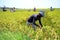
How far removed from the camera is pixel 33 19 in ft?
22.5

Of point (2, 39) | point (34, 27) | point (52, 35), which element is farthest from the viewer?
point (34, 27)

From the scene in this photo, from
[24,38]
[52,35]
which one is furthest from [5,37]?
[52,35]

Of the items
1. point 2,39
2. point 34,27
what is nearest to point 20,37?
point 2,39

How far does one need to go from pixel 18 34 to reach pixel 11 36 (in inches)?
11.8

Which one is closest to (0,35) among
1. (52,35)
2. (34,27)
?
(52,35)

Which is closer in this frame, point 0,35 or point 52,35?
point 0,35

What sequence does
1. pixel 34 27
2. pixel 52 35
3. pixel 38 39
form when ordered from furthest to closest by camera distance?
pixel 34 27 → pixel 52 35 → pixel 38 39

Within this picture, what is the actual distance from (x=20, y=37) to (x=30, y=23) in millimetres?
2131

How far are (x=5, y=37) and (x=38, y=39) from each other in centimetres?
77

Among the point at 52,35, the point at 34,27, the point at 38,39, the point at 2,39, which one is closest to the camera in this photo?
the point at 2,39

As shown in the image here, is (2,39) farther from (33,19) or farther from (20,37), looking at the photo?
(33,19)

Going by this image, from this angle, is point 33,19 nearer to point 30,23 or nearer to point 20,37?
point 30,23

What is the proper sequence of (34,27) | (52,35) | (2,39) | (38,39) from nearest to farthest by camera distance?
(2,39) < (38,39) < (52,35) < (34,27)

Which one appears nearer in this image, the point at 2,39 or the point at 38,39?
the point at 2,39
